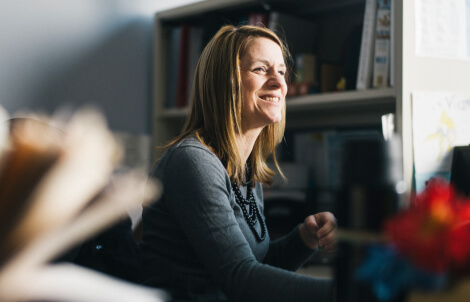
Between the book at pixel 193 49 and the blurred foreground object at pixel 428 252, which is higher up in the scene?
the book at pixel 193 49

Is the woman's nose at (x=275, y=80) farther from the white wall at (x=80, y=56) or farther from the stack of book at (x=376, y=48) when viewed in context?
the white wall at (x=80, y=56)

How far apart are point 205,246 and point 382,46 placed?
2.90 feet

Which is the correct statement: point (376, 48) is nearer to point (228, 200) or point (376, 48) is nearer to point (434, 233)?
point (228, 200)

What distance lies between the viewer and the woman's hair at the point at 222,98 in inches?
42.1

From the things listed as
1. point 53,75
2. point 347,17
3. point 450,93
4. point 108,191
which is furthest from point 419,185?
point 53,75

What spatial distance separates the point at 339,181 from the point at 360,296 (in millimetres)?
96

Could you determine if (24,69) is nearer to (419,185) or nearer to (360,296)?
(419,185)

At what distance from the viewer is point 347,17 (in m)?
1.80

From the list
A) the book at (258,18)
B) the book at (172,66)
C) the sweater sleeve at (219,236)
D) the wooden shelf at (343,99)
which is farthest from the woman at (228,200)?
the book at (172,66)

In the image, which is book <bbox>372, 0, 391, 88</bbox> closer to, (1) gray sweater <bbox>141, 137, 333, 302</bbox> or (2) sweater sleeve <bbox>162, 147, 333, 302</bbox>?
(1) gray sweater <bbox>141, 137, 333, 302</bbox>

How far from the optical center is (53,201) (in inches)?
10.4

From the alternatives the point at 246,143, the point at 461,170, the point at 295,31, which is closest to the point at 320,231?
the point at 246,143

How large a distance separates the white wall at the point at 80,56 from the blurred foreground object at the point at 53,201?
1.52m

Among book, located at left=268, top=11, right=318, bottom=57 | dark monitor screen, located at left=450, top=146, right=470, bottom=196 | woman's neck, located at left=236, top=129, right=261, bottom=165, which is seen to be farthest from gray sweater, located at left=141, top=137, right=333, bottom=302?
book, located at left=268, top=11, right=318, bottom=57
